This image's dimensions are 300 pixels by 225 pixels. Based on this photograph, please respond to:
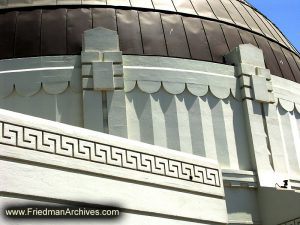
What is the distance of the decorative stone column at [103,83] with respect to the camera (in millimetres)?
13258

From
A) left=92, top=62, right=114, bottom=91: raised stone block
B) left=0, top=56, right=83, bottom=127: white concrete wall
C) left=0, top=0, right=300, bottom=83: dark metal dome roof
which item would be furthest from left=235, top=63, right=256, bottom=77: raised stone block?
left=0, top=56, right=83, bottom=127: white concrete wall

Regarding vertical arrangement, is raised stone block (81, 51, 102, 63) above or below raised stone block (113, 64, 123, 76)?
above

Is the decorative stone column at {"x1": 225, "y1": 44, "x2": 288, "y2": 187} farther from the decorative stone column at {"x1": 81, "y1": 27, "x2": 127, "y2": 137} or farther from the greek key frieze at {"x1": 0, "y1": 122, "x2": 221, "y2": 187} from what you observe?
the greek key frieze at {"x1": 0, "y1": 122, "x2": 221, "y2": 187}

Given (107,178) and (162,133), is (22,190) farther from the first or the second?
(162,133)

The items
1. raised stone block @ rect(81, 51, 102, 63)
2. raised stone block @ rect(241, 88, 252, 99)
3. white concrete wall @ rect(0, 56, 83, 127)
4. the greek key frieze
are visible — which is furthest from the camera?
raised stone block @ rect(241, 88, 252, 99)

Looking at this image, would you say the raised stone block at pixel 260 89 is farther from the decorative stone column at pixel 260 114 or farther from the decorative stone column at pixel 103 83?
the decorative stone column at pixel 103 83

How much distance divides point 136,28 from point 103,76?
1937mm

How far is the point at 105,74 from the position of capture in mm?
13648

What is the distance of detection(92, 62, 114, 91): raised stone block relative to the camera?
13.5 m

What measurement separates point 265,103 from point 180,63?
2.43m

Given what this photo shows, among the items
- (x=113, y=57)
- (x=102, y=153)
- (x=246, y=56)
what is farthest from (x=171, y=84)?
(x=102, y=153)

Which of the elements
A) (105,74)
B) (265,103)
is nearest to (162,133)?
(105,74)

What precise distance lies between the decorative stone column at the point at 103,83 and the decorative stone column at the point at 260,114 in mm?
3160

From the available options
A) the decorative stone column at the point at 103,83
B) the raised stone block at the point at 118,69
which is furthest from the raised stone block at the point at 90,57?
the raised stone block at the point at 118,69
